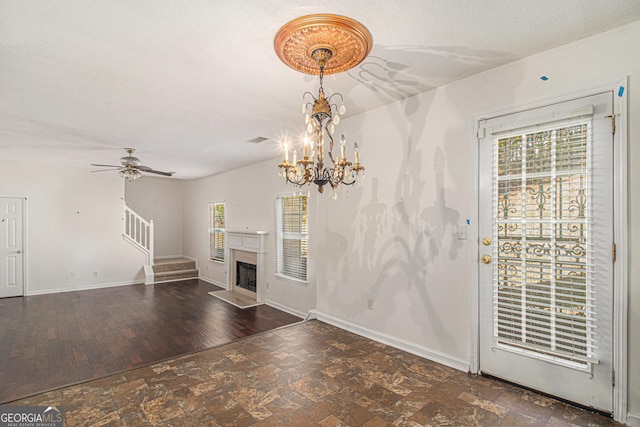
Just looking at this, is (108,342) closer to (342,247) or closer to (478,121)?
(342,247)

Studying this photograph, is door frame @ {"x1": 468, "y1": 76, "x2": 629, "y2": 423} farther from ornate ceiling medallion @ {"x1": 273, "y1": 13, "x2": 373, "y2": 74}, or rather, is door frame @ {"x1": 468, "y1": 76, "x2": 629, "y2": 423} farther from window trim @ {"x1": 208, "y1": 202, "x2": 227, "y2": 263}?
window trim @ {"x1": 208, "y1": 202, "x2": 227, "y2": 263}

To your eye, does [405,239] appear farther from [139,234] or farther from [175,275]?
[139,234]

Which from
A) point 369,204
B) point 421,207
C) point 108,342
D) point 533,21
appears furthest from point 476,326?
point 108,342

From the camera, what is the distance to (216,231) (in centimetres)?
842

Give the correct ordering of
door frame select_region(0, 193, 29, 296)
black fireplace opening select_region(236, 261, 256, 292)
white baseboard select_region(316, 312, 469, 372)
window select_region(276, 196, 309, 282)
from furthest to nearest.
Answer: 1. black fireplace opening select_region(236, 261, 256, 292)
2. door frame select_region(0, 193, 29, 296)
3. window select_region(276, 196, 309, 282)
4. white baseboard select_region(316, 312, 469, 372)

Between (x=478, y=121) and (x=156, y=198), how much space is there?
30.3 feet

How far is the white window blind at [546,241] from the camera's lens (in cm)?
230

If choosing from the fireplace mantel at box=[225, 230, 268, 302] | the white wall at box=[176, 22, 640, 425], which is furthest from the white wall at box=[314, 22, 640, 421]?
the fireplace mantel at box=[225, 230, 268, 302]

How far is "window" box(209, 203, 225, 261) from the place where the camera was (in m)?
8.28

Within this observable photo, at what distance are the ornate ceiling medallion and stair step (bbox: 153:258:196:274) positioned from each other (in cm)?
765

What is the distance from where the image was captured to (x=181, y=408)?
237cm

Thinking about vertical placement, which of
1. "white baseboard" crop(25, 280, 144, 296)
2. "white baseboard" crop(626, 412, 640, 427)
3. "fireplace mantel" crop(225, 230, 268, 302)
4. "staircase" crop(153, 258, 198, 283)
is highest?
"fireplace mantel" crop(225, 230, 268, 302)

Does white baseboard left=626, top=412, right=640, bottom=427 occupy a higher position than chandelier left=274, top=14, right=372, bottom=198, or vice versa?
chandelier left=274, top=14, right=372, bottom=198

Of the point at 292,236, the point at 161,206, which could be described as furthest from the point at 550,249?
the point at 161,206
